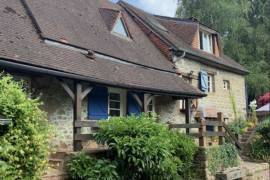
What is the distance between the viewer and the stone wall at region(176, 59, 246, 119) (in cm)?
1943

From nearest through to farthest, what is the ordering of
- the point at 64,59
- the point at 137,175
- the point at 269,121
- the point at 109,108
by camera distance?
the point at 137,175 → the point at 64,59 → the point at 109,108 → the point at 269,121

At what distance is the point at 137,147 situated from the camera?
824 centimetres

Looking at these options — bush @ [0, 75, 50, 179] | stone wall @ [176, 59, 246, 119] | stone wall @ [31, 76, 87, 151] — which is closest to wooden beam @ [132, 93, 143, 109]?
stone wall @ [31, 76, 87, 151]

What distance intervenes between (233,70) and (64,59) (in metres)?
14.4

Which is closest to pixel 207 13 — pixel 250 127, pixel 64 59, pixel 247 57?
pixel 247 57

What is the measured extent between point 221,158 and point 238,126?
9667 mm

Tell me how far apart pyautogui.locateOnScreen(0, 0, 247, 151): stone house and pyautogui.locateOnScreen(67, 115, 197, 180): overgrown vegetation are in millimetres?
896

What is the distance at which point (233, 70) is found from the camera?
23375 millimetres

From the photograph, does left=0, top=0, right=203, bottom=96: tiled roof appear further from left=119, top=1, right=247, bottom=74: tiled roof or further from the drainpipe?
left=119, top=1, right=247, bottom=74: tiled roof

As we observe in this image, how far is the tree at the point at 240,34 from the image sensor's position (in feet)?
102

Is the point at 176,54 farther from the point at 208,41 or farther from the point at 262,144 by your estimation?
the point at 262,144

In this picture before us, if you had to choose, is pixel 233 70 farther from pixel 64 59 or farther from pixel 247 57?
pixel 64 59

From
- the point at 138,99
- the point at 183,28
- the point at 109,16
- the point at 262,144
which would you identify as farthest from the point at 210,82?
the point at 138,99

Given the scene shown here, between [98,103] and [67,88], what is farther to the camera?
[98,103]
